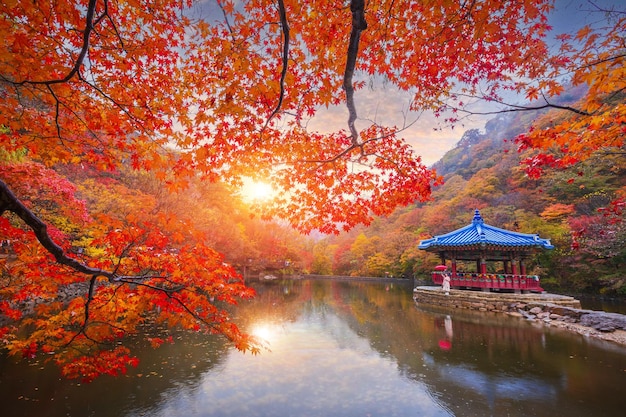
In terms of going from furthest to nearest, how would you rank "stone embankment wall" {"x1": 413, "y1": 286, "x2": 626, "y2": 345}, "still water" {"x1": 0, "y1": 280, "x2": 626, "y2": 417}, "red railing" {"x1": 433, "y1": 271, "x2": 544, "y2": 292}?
"red railing" {"x1": 433, "y1": 271, "x2": 544, "y2": 292} < "stone embankment wall" {"x1": 413, "y1": 286, "x2": 626, "y2": 345} < "still water" {"x1": 0, "y1": 280, "x2": 626, "y2": 417}

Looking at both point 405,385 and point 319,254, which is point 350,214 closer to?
point 405,385

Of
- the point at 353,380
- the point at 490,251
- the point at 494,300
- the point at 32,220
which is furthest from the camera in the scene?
the point at 490,251

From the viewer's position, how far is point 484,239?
15.8 meters

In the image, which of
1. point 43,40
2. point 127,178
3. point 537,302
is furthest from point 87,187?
point 537,302

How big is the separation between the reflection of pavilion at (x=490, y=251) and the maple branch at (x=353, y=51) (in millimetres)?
14417

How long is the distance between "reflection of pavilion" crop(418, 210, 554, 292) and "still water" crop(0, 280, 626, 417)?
576cm

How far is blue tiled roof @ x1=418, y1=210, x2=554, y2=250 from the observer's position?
50.7ft

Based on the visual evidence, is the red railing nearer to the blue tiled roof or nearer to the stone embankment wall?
the stone embankment wall

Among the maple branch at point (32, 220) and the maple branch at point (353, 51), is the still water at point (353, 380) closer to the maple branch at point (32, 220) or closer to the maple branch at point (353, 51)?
the maple branch at point (32, 220)

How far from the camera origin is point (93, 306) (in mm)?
4984

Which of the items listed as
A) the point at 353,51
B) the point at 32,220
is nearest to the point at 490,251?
the point at 353,51

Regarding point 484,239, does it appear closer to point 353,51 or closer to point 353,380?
point 353,380

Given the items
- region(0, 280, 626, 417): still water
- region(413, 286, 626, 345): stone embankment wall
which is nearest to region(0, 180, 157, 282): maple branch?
region(0, 280, 626, 417): still water

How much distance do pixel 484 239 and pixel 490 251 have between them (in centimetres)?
118
